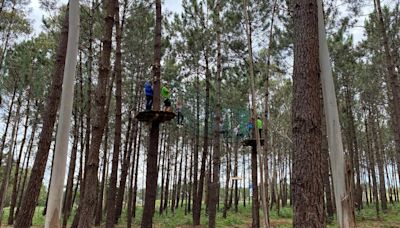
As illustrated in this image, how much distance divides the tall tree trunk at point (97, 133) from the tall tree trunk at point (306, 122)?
2.59 meters

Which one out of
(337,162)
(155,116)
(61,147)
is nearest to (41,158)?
(155,116)

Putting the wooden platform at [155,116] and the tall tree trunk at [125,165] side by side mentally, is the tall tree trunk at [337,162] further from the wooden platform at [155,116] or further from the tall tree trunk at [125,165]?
the tall tree trunk at [125,165]

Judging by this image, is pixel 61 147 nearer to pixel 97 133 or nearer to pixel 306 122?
pixel 306 122

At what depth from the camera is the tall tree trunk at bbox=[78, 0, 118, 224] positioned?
4.49 meters

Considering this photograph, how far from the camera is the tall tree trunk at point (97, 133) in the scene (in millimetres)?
4488

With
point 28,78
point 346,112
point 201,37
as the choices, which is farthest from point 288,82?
point 28,78

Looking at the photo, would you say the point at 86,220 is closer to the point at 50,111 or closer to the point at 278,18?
the point at 50,111

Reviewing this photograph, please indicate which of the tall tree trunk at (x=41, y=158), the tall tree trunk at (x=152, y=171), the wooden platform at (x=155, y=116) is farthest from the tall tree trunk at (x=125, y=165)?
the tall tree trunk at (x=41, y=158)

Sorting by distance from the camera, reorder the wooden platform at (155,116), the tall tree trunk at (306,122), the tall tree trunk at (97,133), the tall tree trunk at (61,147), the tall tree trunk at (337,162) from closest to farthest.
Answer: the tall tree trunk at (61,147), the tall tree trunk at (337,162), the tall tree trunk at (306,122), the tall tree trunk at (97,133), the wooden platform at (155,116)

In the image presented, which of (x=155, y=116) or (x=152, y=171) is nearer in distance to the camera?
(x=155, y=116)

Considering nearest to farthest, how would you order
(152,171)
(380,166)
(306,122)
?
1. (306,122)
2. (152,171)
3. (380,166)

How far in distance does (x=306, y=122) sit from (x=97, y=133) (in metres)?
2.99

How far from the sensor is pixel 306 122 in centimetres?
290

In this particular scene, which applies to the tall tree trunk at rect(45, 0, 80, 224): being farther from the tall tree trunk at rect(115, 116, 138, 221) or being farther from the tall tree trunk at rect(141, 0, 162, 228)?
the tall tree trunk at rect(115, 116, 138, 221)
